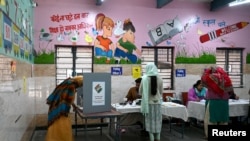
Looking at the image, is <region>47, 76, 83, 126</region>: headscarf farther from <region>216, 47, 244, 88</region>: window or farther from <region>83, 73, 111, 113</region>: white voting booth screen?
<region>216, 47, 244, 88</region>: window

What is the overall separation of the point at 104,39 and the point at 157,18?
61.1 inches

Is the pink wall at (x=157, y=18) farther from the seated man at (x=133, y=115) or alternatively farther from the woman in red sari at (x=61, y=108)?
the woman in red sari at (x=61, y=108)

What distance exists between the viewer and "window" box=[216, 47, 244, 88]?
771cm

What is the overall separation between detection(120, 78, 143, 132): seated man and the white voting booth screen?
5.86ft

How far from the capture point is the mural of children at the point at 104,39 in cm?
672

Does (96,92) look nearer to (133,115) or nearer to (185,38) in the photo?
(133,115)

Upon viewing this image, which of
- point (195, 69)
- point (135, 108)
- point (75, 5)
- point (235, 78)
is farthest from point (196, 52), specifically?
point (75, 5)

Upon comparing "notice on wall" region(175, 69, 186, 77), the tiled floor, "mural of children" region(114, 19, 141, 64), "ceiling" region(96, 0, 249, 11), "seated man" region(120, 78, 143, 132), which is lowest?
the tiled floor

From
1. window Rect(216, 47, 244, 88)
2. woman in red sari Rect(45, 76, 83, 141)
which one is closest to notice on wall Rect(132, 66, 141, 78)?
window Rect(216, 47, 244, 88)

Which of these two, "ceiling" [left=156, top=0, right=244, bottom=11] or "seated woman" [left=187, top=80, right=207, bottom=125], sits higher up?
"ceiling" [left=156, top=0, right=244, bottom=11]

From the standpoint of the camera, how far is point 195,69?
7422 mm

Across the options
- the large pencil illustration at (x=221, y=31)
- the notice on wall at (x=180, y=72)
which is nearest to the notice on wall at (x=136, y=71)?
the notice on wall at (x=180, y=72)

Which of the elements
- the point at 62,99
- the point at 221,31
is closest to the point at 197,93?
the point at 221,31

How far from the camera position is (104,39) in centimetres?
675
